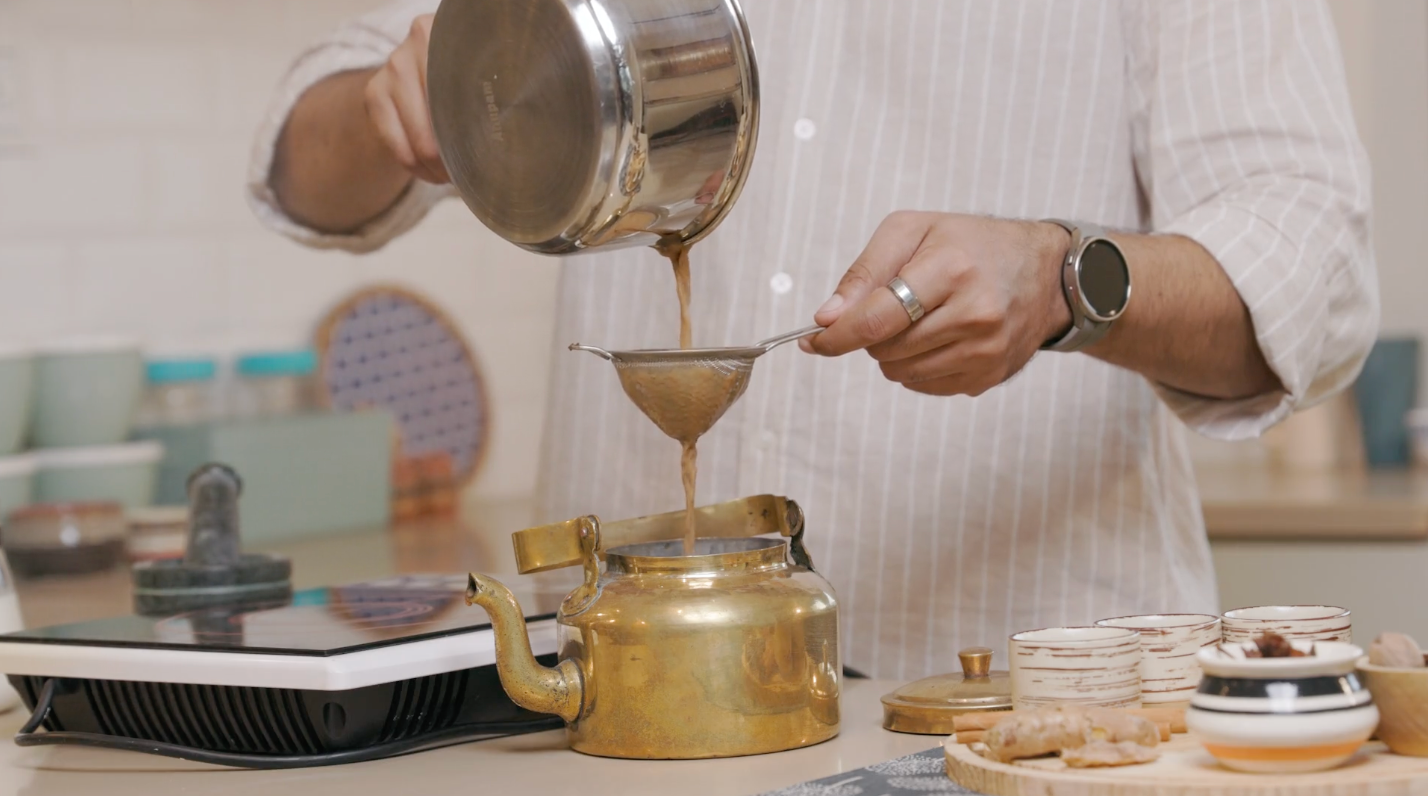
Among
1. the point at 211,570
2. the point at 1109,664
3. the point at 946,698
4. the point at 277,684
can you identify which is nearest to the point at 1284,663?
the point at 1109,664

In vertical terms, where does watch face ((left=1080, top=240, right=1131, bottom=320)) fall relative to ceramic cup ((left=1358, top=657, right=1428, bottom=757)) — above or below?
above

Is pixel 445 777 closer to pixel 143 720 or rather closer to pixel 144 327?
pixel 143 720

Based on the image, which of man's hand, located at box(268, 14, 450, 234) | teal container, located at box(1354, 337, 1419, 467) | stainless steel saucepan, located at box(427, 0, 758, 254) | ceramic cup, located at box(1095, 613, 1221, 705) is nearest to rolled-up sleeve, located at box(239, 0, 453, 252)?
man's hand, located at box(268, 14, 450, 234)

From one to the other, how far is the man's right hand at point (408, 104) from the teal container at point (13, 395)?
109 cm

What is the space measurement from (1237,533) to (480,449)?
1.19 m

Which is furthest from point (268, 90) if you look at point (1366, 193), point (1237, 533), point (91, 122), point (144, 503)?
point (1366, 193)

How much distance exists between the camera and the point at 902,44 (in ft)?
4.53

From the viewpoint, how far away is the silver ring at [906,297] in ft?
3.13

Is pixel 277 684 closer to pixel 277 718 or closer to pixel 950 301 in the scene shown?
pixel 277 718

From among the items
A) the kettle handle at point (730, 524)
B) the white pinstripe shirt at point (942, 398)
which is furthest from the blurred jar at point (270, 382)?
the kettle handle at point (730, 524)

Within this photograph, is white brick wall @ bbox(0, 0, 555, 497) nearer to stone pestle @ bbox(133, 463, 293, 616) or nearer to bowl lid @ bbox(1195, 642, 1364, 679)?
stone pestle @ bbox(133, 463, 293, 616)

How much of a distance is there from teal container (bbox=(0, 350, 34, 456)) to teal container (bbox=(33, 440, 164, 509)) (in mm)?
49

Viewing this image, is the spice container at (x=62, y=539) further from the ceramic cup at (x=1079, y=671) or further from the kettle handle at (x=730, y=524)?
the ceramic cup at (x=1079, y=671)

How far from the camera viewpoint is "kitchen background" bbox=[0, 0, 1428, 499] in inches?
86.3
